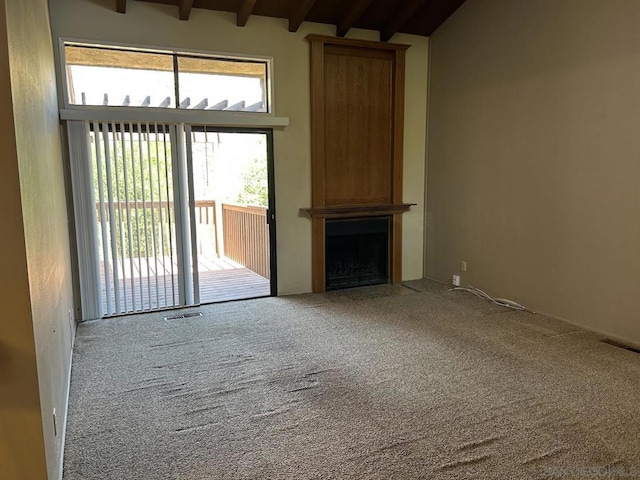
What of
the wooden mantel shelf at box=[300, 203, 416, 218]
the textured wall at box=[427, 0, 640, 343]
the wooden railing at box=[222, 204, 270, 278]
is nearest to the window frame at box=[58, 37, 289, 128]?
the wooden mantel shelf at box=[300, 203, 416, 218]

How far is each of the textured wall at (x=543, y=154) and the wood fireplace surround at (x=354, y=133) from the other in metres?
0.52

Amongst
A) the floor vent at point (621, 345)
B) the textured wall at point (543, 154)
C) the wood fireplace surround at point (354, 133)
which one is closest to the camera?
the floor vent at point (621, 345)

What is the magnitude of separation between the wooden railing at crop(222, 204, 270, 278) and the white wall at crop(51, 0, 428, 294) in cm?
66

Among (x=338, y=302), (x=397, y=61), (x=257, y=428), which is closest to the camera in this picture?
(x=257, y=428)

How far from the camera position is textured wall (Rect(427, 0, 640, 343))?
358cm

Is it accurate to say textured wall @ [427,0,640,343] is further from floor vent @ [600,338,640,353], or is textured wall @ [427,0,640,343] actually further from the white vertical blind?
the white vertical blind

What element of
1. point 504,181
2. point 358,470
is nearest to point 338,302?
point 504,181

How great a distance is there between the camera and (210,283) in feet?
19.3

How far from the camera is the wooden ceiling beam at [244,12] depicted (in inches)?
169

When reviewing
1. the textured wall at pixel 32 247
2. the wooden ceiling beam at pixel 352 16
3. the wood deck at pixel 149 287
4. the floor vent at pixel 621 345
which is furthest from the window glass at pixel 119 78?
the floor vent at pixel 621 345

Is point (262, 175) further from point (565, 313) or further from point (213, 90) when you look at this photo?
point (565, 313)

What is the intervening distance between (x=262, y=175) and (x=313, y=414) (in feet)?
11.3

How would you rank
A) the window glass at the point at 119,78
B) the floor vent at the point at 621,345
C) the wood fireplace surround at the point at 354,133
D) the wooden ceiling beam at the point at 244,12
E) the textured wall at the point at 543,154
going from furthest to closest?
the wood fireplace surround at the point at 354,133 < the wooden ceiling beam at the point at 244,12 < the window glass at the point at 119,78 < the textured wall at the point at 543,154 < the floor vent at the point at 621,345

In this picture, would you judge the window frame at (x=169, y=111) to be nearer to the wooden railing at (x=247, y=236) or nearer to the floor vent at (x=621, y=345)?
the wooden railing at (x=247, y=236)
